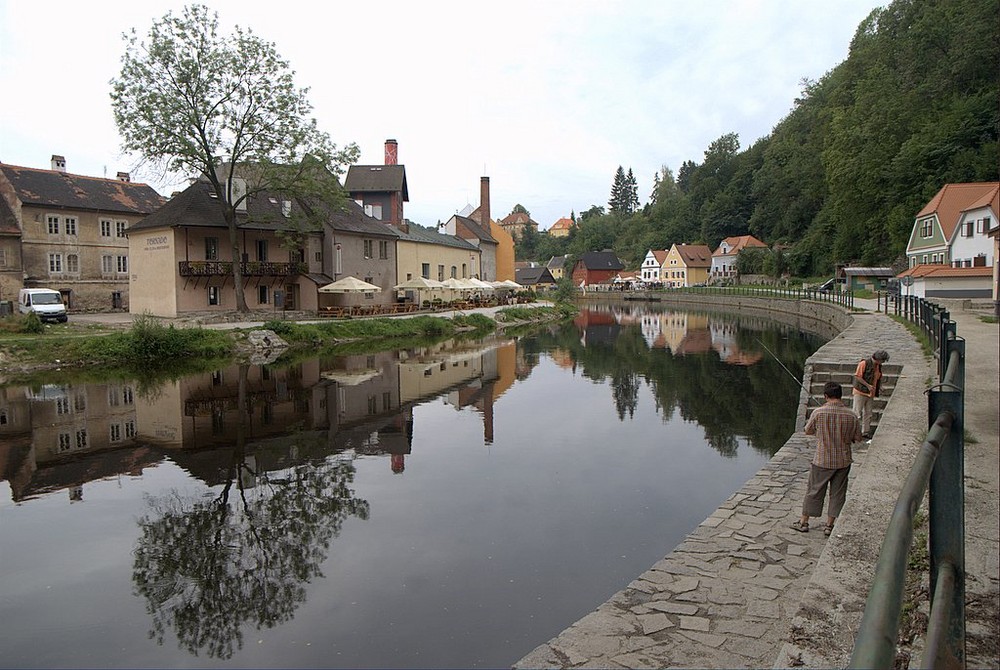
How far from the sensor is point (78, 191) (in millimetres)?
44625

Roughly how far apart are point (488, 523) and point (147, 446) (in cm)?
812

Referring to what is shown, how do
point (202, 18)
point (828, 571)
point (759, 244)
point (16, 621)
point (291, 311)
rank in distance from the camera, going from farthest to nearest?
1. point (759, 244)
2. point (291, 311)
3. point (202, 18)
4. point (16, 621)
5. point (828, 571)

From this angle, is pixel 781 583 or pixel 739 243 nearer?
pixel 781 583

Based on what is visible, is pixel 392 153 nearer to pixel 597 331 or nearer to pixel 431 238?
pixel 431 238

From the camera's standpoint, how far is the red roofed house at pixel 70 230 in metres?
40.8

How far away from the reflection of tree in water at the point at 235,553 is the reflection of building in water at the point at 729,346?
→ 61.1 feet

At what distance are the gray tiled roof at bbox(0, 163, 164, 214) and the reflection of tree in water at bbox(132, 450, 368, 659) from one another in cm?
3976

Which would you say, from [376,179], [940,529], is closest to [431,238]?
[376,179]

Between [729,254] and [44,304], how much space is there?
8464 cm

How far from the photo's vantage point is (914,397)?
10297 mm

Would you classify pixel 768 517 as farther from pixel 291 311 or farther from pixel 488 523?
pixel 291 311

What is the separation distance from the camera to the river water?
21.5 feet

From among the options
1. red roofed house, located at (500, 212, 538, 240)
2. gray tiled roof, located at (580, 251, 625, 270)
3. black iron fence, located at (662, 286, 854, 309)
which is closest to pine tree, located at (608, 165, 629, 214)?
red roofed house, located at (500, 212, 538, 240)

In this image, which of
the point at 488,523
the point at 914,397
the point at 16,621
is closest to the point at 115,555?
the point at 16,621
